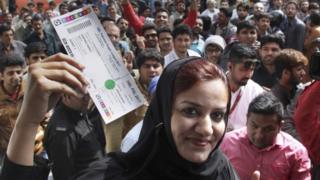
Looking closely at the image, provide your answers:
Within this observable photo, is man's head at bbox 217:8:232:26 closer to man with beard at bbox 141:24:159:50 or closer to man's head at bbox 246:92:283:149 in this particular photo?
man with beard at bbox 141:24:159:50

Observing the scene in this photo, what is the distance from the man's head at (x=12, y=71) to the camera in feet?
13.5

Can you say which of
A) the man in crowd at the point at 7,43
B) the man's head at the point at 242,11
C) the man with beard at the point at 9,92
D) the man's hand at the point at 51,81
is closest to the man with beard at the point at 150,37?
the man in crowd at the point at 7,43

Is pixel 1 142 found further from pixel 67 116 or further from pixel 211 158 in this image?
pixel 211 158

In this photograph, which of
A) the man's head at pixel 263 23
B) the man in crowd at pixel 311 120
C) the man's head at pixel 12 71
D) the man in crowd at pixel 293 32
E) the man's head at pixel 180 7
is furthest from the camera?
the man's head at pixel 180 7

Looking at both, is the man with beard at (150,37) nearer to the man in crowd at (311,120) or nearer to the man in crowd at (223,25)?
the man in crowd at (223,25)

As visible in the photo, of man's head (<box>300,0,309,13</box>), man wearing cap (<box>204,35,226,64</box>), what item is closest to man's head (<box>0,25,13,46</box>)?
man wearing cap (<box>204,35,226,64</box>)

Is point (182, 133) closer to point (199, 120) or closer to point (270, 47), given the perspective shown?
point (199, 120)

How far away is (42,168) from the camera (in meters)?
1.15

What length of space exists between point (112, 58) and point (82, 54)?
253 millimetres

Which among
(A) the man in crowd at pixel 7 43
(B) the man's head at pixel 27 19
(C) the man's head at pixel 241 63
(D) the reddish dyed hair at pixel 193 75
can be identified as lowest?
(B) the man's head at pixel 27 19

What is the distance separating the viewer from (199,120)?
4.83 ft

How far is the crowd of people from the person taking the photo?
3.66 feet

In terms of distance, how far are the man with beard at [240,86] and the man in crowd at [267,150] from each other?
2.11 ft

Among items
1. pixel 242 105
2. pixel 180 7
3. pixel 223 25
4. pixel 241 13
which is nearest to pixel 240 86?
pixel 242 105
